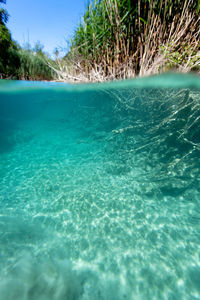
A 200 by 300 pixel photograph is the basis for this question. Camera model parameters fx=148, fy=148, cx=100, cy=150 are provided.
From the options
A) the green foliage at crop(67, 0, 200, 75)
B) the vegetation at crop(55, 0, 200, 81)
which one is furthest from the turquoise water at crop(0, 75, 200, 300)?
the green foliage at crop(67, 0, 200, 75)

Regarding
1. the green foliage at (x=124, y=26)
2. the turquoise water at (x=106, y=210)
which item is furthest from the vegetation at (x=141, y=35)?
the turquoise water at (x=106, y=210)

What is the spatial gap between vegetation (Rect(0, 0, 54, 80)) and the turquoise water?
1095 cm

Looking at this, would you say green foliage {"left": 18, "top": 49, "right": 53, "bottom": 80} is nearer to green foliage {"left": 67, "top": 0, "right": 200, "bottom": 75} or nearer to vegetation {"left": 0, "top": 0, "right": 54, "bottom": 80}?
vegetation {"left": 0, "top": 0, "right": 54, "bottom": 80}

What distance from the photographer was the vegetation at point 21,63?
45.7ft

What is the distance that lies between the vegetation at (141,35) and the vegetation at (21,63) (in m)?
7.88

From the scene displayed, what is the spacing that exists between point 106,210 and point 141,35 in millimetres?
7434

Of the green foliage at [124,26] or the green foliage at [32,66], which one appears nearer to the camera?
the green foliage at [124,26]

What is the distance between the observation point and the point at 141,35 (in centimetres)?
653

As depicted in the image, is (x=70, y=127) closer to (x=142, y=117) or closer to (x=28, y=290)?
(x=142, y=117)

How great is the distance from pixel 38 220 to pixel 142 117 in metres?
5.67

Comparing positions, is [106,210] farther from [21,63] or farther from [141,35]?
[21,63]

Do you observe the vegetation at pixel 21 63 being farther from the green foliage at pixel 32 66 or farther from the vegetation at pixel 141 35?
the vegetation at pixel 141 35

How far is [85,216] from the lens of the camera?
2.62m

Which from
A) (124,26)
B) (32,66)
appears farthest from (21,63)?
(124,26)
